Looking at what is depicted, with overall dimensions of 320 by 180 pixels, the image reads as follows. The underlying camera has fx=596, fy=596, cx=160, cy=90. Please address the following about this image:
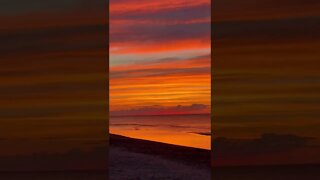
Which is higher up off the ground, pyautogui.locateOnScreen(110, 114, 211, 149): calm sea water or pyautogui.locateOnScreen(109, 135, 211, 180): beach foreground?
pyautogui.locateOnScreen(110, 114, 211, 149): calm sea water

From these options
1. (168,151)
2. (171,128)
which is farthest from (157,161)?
(171,128)

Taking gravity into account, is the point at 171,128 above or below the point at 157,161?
above

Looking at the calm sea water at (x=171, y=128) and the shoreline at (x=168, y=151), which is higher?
the calm sea water at (x=171, y=128)

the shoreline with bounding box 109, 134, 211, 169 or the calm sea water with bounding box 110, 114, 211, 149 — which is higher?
the calm sea water with bounding box 110, 114, 211, 149

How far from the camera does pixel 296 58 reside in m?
3.81

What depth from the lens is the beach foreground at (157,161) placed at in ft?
12.8

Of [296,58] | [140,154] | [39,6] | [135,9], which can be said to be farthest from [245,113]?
[39,6]

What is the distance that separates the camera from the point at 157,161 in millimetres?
3971

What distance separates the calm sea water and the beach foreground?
1.7 inches

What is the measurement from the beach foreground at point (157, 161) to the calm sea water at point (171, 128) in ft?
0.14

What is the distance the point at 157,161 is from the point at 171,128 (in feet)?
0.78

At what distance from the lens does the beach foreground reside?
3.91 m

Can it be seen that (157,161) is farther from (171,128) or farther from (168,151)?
(171,128)

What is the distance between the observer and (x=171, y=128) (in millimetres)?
3971
